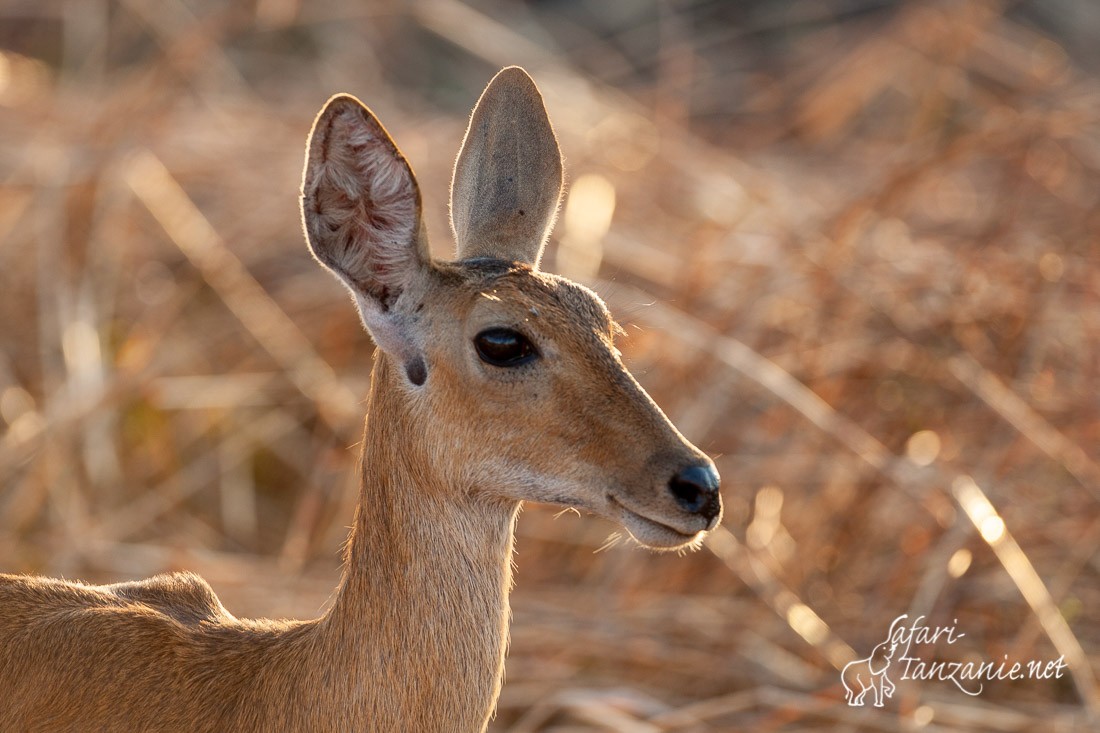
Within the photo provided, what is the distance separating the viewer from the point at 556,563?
603 cm

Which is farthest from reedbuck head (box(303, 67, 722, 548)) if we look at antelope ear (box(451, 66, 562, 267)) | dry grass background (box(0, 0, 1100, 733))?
dry grass background (box(0, 0, 1100, 733))

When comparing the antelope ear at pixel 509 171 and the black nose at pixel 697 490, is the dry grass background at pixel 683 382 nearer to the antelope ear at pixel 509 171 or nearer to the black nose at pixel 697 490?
the antelope ear at pixel 509 171

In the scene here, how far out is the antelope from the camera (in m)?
2.92

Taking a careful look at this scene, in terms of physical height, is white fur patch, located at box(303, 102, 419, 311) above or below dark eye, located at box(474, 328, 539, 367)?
above

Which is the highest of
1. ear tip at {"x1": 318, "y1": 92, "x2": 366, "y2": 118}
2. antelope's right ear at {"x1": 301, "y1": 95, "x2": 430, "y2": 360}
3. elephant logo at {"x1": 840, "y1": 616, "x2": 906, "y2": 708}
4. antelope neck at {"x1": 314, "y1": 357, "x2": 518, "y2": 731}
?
ear tip at {"x1": 318, "y1": 92, "x2": 366, "y2": 118}

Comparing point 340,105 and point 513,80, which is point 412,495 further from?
point 513,80

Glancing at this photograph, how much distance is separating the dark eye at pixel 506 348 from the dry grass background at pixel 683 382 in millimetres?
1140

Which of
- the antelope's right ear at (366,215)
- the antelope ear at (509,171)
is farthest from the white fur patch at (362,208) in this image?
the antelope ear at (509,171)

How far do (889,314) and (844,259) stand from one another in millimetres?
285

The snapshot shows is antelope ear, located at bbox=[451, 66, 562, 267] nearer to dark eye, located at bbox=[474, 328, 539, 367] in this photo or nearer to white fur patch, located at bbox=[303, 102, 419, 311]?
white fur patch, located at bbox=[303, 102, 419, 311]

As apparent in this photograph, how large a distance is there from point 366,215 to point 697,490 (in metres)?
0.88

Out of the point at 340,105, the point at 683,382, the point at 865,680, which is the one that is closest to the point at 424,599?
the point at 340,105

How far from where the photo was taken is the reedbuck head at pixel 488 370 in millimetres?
2865

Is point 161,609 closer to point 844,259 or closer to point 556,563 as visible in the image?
point 556,563
